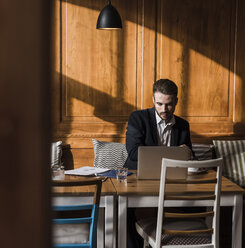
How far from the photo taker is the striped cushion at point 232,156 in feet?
14.3

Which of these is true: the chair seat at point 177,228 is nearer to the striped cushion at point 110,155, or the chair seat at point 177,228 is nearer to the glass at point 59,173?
the glass at point 59,173

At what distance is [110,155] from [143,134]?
0.93 meters

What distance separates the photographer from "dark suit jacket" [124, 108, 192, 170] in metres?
3.21

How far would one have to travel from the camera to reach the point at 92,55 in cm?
439

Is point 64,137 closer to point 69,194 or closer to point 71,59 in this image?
point 71,59

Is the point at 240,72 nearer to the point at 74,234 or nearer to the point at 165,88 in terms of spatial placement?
the point at 165,88

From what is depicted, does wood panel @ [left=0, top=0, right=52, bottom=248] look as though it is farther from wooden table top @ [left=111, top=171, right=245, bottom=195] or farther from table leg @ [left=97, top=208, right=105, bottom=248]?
table leg @ [left=97, top=208, right=105, bottom=248]

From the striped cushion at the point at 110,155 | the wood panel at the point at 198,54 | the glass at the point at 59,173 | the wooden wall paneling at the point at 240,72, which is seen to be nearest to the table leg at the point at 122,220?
the glass at the point at 59,173

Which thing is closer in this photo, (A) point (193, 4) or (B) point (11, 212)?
(B) point (11, 212)

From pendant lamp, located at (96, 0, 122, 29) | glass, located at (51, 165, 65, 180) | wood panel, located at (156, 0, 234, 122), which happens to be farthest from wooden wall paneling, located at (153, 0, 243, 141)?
glass, located at (51, 165, 65, 180)

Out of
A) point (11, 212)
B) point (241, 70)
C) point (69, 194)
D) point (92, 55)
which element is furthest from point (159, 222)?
point (241, 70)

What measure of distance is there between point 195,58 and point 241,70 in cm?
59

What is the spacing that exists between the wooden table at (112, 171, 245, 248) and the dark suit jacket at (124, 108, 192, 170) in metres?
0.53

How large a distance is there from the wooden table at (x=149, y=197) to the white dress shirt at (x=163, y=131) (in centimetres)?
66
